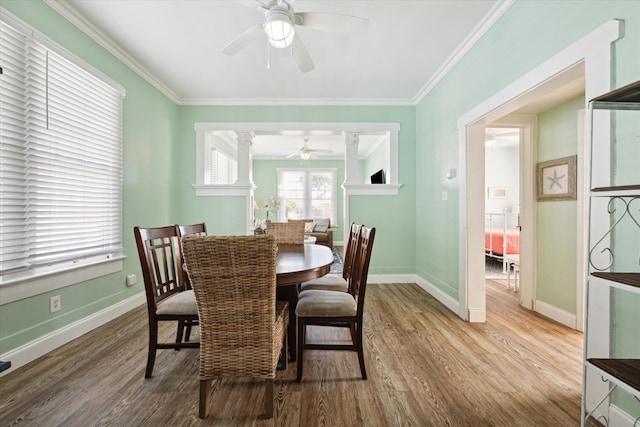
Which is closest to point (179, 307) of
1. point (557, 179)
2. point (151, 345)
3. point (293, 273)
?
point (151, 345)

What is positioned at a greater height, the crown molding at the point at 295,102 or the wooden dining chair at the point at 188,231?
the crown molding at the point at 295,102

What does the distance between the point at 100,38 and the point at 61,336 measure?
103 inches

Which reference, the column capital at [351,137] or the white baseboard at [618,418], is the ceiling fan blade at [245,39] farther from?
the white baseboard at [618,418]

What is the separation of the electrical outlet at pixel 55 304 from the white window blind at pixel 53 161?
240 millimetres

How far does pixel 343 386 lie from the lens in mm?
1708

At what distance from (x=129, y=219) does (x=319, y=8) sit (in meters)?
2.79

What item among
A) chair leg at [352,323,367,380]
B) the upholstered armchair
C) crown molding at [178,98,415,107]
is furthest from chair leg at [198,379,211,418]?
the upholstered armchair

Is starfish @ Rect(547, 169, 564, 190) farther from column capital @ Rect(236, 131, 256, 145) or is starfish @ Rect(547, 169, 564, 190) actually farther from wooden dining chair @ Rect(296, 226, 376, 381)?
column capital @ Rect(236, 131, 256, 145)

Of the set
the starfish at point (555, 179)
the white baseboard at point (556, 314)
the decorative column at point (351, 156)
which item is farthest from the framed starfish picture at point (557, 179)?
→ the decorative column at point (351, 156)

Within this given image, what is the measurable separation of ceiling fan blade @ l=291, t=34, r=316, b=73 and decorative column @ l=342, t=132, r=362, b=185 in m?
→ 1.84

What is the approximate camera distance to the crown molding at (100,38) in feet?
7.17

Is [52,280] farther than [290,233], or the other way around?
[290,233]

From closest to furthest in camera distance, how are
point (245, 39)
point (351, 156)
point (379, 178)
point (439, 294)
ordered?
1. point (245, 39)
2. point (439, 294)
3. point (351, 156)
4. point (379, 178)

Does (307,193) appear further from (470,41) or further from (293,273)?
(293,273)
